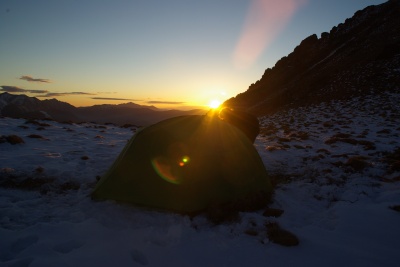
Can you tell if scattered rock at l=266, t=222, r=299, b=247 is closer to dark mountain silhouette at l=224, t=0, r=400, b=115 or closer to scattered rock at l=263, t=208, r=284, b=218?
scattered rock at l=263, t=208, r=284, b=218

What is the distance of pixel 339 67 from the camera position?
135 feet

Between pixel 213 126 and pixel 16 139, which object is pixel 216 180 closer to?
pixel 213 126

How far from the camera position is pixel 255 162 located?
7.38m

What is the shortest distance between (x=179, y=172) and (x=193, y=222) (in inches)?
48.1

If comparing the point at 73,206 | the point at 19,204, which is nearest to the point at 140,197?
the point at 73,206

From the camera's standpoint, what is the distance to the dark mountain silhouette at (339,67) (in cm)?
3356

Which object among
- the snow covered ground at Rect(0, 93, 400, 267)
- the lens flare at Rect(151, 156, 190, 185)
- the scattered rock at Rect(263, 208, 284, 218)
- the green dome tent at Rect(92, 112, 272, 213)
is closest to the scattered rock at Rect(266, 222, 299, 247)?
the snow covered ground at Rect(0, 93, 400, 267)

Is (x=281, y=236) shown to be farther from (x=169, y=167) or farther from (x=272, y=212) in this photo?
(x=169, y=167)

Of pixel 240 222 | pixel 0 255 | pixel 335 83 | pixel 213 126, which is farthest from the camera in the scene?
pixel 335 83

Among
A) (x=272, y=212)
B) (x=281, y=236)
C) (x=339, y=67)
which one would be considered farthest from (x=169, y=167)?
(x=339, y=67)

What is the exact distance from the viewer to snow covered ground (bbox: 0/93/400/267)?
4637mm

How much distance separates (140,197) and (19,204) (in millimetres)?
2853

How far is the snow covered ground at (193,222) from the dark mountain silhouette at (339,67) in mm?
27243

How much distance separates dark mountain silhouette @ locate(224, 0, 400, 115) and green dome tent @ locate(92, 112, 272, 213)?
29591 mm
